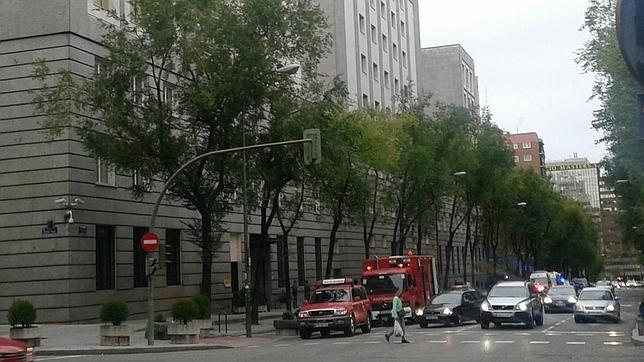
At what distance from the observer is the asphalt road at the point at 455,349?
58.2 feet

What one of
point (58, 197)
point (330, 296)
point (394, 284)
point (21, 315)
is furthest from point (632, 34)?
point (394, 284)

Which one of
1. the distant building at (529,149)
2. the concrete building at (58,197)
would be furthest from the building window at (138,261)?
the distant building at (529,149)

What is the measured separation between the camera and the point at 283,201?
124ft

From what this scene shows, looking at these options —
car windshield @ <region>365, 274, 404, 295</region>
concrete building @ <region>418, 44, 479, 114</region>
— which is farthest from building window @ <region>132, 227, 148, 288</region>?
concrete building @ <region>418, 44, 479, 114</region>

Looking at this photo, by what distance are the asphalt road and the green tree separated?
7255 millimetres

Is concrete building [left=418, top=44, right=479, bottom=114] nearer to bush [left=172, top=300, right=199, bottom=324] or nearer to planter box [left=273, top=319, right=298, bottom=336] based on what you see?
planter box [left=273, top=319, right=298, bottom=336]

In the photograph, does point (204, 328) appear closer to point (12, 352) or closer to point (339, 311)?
point (339, 311)

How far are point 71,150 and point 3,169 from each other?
10.4ft

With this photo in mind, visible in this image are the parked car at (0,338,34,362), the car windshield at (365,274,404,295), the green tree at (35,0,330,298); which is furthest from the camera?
the car windshield at (365,274,404,295)

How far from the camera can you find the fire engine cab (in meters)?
27.1

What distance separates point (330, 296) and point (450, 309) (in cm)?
602

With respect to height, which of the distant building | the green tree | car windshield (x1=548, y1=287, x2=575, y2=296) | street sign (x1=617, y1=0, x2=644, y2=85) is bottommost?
car windshield (x1=548, y1=287, x2=575, y2=296)

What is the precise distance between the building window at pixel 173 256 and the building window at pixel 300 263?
46.3ft

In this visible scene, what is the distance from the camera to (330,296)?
1110 inches
